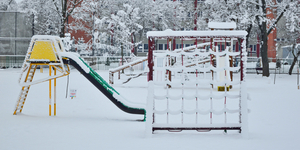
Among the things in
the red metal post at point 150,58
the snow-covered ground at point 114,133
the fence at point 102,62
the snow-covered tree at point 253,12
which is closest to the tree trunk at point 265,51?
the snow-covered tree at point 253,12

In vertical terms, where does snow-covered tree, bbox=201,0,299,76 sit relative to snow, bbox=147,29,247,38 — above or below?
above

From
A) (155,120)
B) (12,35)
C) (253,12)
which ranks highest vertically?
(253,12)

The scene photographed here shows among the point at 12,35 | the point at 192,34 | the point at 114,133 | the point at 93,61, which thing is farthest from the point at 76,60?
the point at 12,35

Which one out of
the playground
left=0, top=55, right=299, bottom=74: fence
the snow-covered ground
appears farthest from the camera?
left=0, top=55, right=299, bottom=74: fence

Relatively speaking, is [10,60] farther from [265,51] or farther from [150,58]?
[150,58]

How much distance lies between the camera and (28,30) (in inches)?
1164

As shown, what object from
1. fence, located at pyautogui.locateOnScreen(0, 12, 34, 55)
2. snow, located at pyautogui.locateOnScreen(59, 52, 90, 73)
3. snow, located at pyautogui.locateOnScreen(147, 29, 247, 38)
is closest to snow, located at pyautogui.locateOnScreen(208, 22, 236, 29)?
snow, located at pyautogui.locateOnScreen(147, 29, 247, 38)

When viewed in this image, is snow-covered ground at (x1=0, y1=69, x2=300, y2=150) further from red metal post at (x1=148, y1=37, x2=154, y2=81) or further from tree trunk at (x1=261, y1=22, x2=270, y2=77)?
tree trunk at (x1=261, y1=22, x2=270, y2=77)

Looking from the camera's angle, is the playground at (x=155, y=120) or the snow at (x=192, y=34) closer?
the playground at (x=155, y=120)

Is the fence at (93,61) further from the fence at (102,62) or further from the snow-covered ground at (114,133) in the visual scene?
the snow-covered ground at (114,133)

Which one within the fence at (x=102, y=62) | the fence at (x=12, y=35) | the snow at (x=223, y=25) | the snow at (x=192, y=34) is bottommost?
the fence at (x=102, y=62)

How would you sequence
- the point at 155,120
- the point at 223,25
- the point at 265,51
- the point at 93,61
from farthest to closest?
1. the point at 93,61
2. the point at 265,51
3. the point at 223,25
4. the point at 155,120

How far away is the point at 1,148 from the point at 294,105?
8558 mm

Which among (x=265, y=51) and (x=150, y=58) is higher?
(x=265, y=51)
